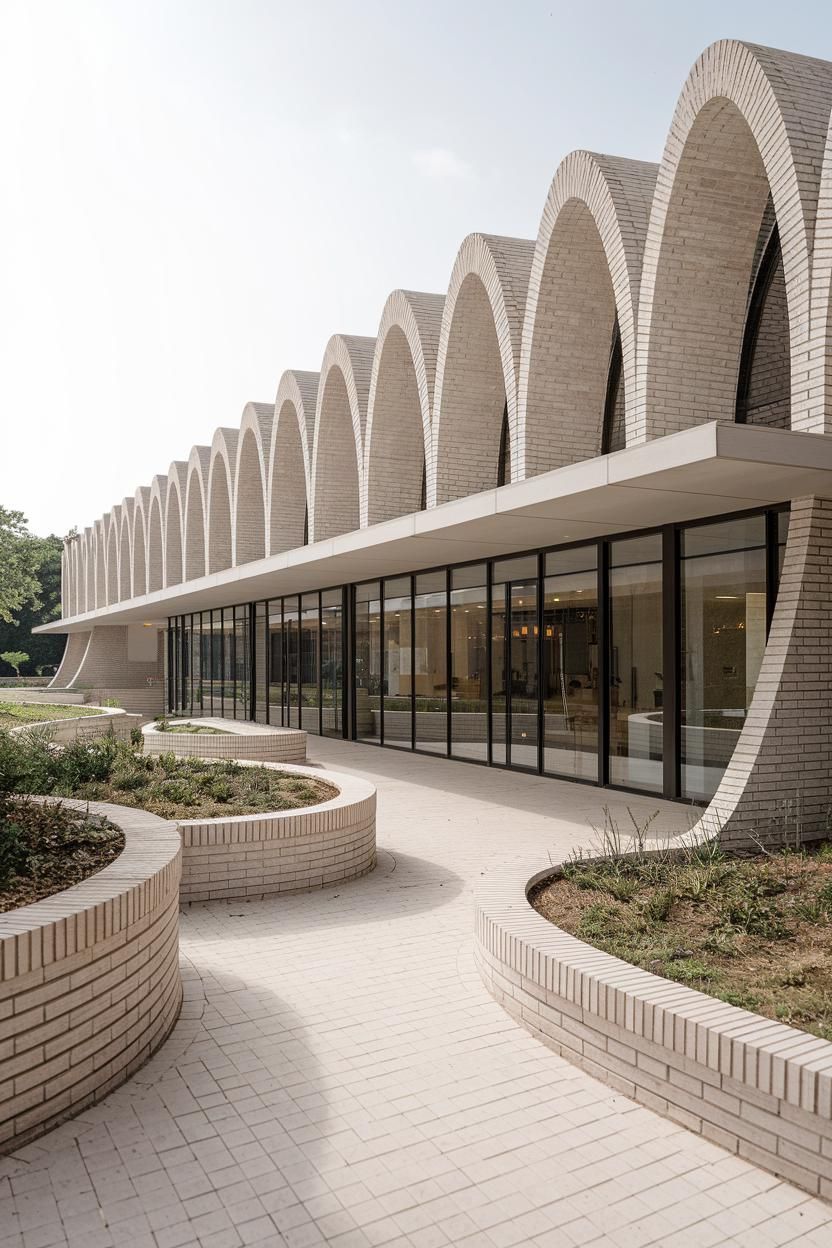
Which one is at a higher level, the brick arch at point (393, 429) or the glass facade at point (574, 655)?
the brick arch at point (393, 429)

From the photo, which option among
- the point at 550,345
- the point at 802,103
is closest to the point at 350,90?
the point at 550,345

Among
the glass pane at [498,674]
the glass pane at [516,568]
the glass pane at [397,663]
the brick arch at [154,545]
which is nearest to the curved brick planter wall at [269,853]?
the glass pane at [516,568]

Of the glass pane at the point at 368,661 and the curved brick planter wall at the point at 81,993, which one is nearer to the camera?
the curved brick planter wall at the point at 81,993

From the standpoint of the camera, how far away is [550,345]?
532 inches

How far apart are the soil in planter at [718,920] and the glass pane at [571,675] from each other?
669 cm

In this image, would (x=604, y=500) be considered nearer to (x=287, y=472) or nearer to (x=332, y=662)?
(x=332, y=662)

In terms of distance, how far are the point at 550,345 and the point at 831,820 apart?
7.61 metres

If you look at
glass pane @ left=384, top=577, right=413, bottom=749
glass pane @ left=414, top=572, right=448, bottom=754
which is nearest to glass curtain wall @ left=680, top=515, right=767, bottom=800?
glass pane @ left=414, top=572, right=448, bottom=754

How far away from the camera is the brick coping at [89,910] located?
4113 millimetres

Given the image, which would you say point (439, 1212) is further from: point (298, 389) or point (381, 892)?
point (298, 389)

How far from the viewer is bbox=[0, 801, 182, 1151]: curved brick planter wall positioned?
407 cm

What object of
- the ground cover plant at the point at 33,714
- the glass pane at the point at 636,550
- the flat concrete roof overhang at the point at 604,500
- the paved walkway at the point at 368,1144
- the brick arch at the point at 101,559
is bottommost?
the paved walkway at the point at 368,1144

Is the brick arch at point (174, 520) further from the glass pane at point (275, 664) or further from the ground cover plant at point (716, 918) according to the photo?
the ground cover plant at point (716, 918)

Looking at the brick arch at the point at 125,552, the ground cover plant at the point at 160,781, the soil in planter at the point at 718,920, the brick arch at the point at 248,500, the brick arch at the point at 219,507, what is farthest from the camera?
the brick arch at the point at 125,552
